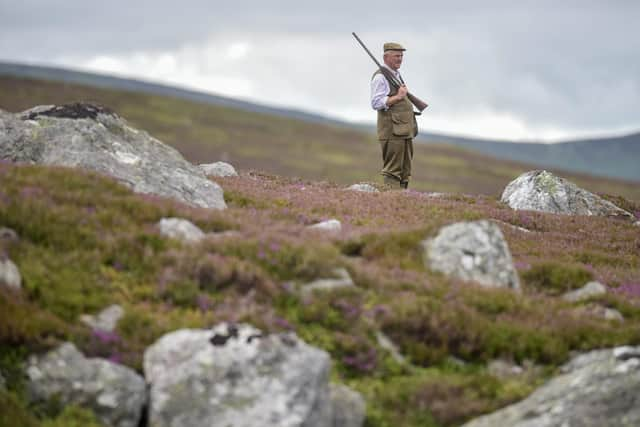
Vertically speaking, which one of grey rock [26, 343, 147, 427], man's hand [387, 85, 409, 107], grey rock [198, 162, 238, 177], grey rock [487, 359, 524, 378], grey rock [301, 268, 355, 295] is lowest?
grey rock [26, 343, 147, 427]

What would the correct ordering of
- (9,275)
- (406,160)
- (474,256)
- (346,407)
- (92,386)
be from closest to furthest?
1. (92,386)
2. (346,407)
3. (9,275)
4. (474,256)
5. (406,160)

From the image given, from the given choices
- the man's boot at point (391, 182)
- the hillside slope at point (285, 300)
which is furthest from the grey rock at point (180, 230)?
the man's boot at point (391, 182)

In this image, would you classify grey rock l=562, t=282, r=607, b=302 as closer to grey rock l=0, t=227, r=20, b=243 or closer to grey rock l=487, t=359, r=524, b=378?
grey rock l=487, t=359, r=524, b=378

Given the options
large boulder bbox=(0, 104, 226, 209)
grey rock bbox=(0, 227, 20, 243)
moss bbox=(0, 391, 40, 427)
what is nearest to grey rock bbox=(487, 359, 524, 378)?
moss bbox=(0, 391, 40, 427)

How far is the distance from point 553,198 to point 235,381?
698 inches

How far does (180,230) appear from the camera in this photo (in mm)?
13109

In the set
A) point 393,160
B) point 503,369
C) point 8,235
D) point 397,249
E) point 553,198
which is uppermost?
point 393,160

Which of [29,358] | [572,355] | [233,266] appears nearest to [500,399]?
[572,355]

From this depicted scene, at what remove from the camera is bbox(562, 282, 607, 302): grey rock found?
43.5 ft

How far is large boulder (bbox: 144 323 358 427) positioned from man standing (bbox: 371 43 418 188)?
14.3 meters

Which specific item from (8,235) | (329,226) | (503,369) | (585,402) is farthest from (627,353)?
(8,235)

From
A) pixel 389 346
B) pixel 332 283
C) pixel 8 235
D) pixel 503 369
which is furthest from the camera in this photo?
pixel 332 283

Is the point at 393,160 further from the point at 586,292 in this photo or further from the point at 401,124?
the point at 586,292

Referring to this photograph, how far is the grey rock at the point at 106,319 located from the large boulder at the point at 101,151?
516 cm
